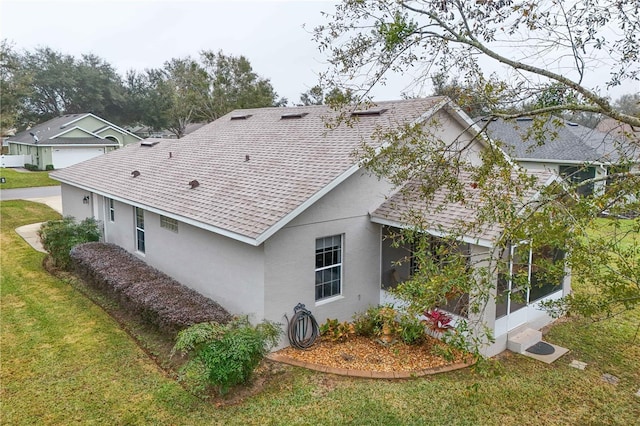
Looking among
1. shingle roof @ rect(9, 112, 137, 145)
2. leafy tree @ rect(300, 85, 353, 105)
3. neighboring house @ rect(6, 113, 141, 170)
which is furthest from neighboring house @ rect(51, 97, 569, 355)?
shingle roof @ rect(9, 112, 137, 145)

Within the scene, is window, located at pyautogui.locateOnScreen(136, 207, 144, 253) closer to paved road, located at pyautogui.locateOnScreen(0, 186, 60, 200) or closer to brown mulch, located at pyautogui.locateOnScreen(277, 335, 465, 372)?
brown mulch, located at pyautogui.locateOnScreen(277, 335, 465, 372)

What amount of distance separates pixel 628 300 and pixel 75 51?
258ft

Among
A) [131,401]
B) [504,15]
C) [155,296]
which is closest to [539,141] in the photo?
[504,15]

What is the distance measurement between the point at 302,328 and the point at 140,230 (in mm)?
7257

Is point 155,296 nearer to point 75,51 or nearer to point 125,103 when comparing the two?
point 125,103

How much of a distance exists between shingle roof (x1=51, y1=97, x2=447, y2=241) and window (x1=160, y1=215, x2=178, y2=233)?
0.56 metres

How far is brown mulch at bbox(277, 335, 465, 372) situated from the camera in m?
8.83

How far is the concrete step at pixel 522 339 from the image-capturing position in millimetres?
9688

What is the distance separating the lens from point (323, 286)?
10211mm

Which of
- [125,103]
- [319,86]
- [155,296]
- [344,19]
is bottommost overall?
[155,296]

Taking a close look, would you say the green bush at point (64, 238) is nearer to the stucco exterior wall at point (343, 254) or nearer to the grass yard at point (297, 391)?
the grass yard at point (297, 391)

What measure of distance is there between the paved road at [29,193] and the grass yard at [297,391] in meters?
22.1

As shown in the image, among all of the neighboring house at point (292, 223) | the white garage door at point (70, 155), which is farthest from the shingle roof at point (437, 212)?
the white garage door at point (70, 155)

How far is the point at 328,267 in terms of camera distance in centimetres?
1023
